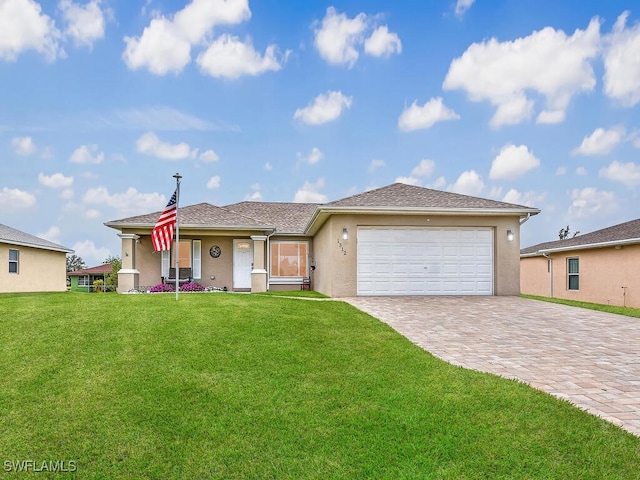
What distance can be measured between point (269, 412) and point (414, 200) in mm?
10691

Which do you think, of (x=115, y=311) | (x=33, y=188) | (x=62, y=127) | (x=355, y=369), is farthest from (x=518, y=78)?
(x=33, y=188)

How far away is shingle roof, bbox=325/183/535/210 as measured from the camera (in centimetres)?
1298

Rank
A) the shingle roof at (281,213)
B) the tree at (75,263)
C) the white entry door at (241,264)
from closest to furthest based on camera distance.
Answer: the white entry door at (241,264), the shingle roof at (281,213), the tree at (75,263)

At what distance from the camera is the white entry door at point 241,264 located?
17.3m

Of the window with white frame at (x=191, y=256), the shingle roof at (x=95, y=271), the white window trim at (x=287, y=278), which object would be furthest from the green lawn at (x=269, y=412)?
the shingle roof at (x=95, y=271)

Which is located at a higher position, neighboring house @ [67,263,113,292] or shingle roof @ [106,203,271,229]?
shingle roof @ [106,203,271,229]

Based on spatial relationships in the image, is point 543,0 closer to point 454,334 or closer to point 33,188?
point 454,334

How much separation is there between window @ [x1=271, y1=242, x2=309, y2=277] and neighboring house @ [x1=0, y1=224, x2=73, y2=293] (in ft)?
38.5

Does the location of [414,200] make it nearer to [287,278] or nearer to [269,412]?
[287,278]

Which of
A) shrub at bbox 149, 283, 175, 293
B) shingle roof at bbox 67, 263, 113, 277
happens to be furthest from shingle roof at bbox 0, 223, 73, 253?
shingle roof at bbox 67, 263, 113, 277

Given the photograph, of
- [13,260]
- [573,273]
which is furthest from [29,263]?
[573,273]

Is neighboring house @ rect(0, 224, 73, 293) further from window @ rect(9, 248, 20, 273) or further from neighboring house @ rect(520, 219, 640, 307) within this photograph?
Result: neighboring house @ rect(520, 219, 640, 307)

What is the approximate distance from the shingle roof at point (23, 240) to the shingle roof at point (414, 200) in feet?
50.1

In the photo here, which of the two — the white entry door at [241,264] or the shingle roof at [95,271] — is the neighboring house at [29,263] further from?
the white entry door at [241,264]
